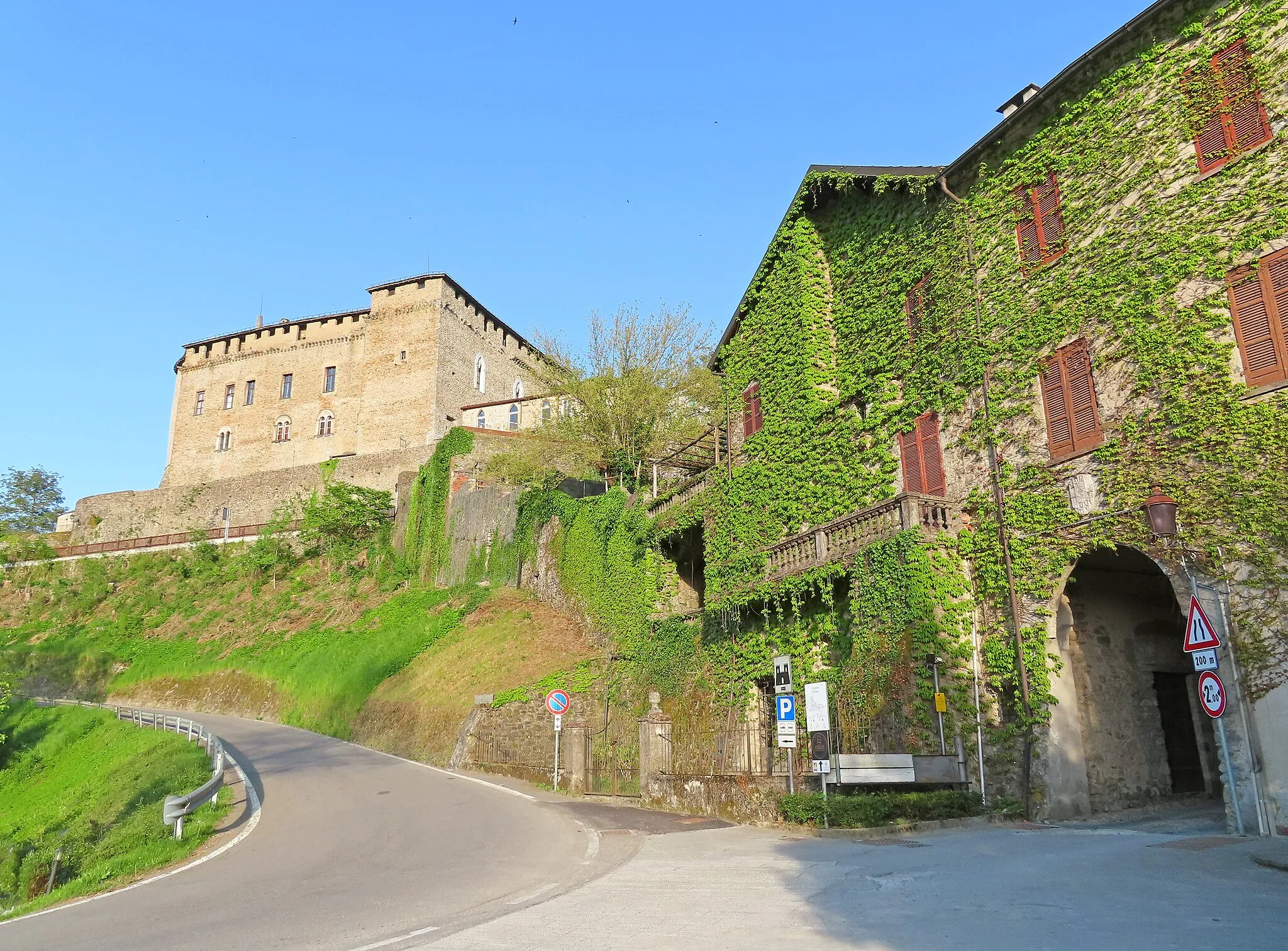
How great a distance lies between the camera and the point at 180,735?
26.2 m

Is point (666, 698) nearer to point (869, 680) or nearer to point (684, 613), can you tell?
point (684, 613)

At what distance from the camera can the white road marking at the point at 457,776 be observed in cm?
1977

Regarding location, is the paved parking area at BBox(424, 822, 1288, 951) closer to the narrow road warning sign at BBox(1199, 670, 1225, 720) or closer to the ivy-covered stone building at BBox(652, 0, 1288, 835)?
the narrow road warning sign at BBox(1199, 670, 1225, 720)

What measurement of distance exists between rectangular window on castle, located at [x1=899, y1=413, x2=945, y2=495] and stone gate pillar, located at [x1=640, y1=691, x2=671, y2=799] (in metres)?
7.02

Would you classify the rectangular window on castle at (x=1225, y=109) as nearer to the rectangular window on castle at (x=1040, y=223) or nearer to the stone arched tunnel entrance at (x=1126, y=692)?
the rectangular window on castle at (x=1040, y=223)

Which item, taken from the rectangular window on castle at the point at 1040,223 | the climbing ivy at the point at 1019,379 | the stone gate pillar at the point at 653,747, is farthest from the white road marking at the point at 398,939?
the rectangular window on castle at the point at 1040,223

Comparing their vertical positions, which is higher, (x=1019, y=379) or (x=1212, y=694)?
(x=1019, y=379)

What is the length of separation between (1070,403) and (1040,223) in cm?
376

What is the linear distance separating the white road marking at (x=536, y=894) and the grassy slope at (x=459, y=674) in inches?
661

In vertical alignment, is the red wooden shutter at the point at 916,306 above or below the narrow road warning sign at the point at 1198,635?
above

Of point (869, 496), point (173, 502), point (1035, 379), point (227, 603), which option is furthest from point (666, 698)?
point (173, 502)

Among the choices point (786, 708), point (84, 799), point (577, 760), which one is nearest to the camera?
point (786, 708)

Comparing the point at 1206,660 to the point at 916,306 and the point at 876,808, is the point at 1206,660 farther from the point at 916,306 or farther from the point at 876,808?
the point at 916,306

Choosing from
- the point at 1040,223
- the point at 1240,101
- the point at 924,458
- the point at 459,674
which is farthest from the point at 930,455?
the point at 459,674
